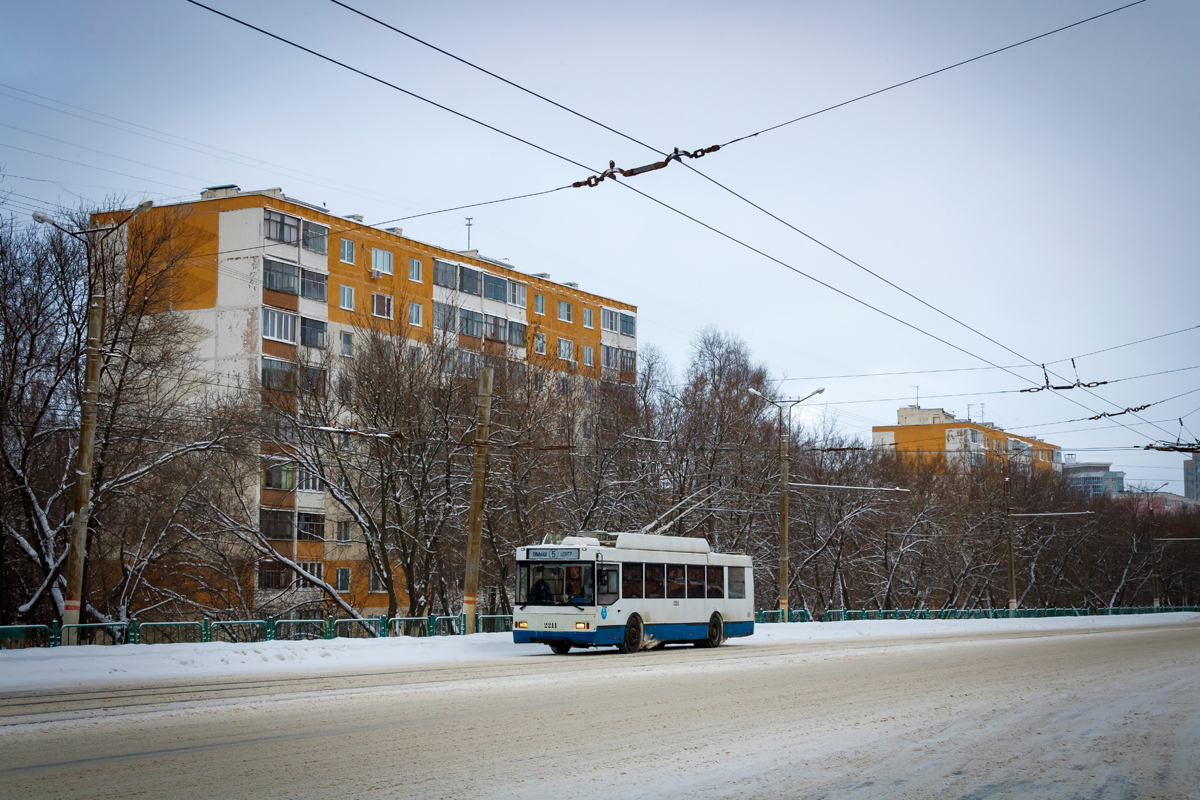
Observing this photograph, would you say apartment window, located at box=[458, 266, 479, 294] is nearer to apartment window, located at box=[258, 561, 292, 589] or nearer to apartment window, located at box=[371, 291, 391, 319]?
apartment window, located at box=[371, 291, 391, 319]

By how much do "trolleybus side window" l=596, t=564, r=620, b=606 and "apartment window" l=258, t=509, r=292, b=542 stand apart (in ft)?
94.1

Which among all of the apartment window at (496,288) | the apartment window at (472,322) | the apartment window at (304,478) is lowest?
the apartment window at (304,478)

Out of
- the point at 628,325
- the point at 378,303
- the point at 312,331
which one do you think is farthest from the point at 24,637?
the point at 628,325

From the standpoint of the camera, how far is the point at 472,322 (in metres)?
63.0

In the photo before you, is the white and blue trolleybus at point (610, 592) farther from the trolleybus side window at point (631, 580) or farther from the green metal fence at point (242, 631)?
the green metal fence at point (242, 631)

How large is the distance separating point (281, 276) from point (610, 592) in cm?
3286

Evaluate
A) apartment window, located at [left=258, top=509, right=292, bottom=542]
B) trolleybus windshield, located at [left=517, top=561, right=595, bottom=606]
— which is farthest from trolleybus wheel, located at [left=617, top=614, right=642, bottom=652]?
apartment window, located at [left=258, top=509, right=292, bottom=542]

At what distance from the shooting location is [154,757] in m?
9.19

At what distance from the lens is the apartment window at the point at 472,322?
62.0 m

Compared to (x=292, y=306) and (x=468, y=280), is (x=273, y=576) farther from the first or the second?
(x=468, y=280)

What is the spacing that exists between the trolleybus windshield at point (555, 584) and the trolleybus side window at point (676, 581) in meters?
3.26

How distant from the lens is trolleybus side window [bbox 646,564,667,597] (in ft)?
91.9

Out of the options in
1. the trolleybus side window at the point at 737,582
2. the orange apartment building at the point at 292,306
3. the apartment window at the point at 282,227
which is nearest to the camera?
the trolleybus side window at the point at 737,582

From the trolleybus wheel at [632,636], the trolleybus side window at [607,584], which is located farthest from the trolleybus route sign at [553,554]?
the trolleybus wheel at [632,636]
